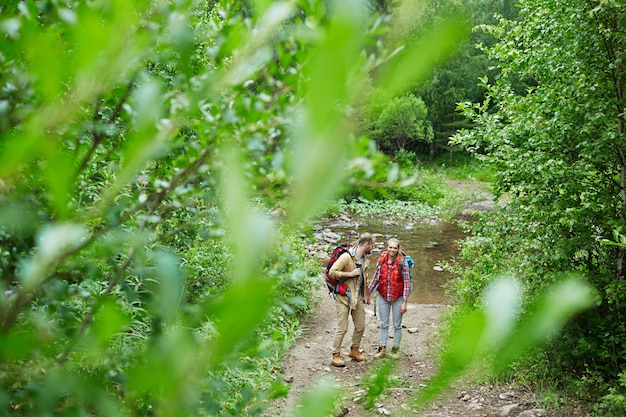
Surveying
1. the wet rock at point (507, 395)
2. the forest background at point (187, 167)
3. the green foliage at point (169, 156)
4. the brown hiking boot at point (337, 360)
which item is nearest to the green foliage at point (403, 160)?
the forest background at point (187, 167)

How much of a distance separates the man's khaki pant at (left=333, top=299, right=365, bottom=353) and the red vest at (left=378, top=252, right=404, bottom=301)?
34 centimetres

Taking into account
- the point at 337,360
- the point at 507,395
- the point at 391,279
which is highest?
the point at 391,279

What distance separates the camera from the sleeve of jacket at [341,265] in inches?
238

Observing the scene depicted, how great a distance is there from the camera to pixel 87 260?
79 cm

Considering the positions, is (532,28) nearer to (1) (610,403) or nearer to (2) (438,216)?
(1) (610,403)

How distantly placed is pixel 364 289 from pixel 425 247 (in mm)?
7597

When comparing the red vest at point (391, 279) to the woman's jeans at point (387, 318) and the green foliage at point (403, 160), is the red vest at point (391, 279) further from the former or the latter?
the green foliage at point (403, 160)

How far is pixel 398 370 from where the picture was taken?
5023 mm

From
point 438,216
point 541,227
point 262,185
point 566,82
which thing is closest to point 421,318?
point 541,227

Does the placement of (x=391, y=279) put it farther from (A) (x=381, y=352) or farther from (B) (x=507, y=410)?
(B) (x=507, y=410)

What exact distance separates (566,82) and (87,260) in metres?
4.77

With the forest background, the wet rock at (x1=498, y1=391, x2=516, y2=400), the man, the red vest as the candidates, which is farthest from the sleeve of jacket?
the forest background

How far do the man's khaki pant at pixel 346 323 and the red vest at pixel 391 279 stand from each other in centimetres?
34

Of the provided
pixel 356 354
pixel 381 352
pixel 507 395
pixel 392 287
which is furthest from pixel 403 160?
pixel 381 352
